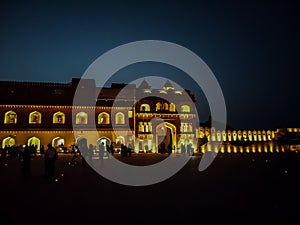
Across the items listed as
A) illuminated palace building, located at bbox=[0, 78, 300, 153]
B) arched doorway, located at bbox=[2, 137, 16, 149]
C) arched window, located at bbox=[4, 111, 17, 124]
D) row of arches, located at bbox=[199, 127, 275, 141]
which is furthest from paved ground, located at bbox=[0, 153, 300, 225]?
row of arches, located at bbox=[199, 127, 275, 141]

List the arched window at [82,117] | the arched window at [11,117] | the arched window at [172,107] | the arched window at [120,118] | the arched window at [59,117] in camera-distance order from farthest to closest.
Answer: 1. the arched window at [172,107]
2. the arched window at [120,118]
3. the arched window at [82,117]
4. the arched window at [59,117]
5. the arched window at [11,117]

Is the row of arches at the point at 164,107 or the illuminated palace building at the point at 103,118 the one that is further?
the row of arches at the point at 164,107

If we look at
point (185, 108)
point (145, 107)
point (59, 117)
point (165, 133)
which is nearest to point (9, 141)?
point (59, 117)

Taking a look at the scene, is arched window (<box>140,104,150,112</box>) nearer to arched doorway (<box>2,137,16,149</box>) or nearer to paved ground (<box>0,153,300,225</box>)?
arched doorway (<box>2,137,16,149</box>)

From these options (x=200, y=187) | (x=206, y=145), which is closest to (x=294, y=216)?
(x=200, y=187)

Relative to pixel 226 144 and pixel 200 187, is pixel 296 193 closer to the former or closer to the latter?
pixel 200 187

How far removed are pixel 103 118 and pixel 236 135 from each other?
65.0ft

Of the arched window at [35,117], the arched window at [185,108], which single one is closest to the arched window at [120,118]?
the arched window at [185,108]

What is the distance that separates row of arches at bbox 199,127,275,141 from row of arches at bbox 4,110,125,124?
12049mm

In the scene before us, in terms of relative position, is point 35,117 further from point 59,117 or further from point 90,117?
point 90,117

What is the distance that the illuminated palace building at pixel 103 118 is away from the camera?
27.3m

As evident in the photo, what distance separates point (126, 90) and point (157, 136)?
7880 millimetres

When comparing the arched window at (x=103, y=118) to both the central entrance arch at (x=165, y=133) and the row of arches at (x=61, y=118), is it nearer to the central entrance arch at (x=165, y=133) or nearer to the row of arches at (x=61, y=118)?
the row of arches at (x=61, y=118)

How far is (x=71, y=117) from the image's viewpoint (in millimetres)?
28531
